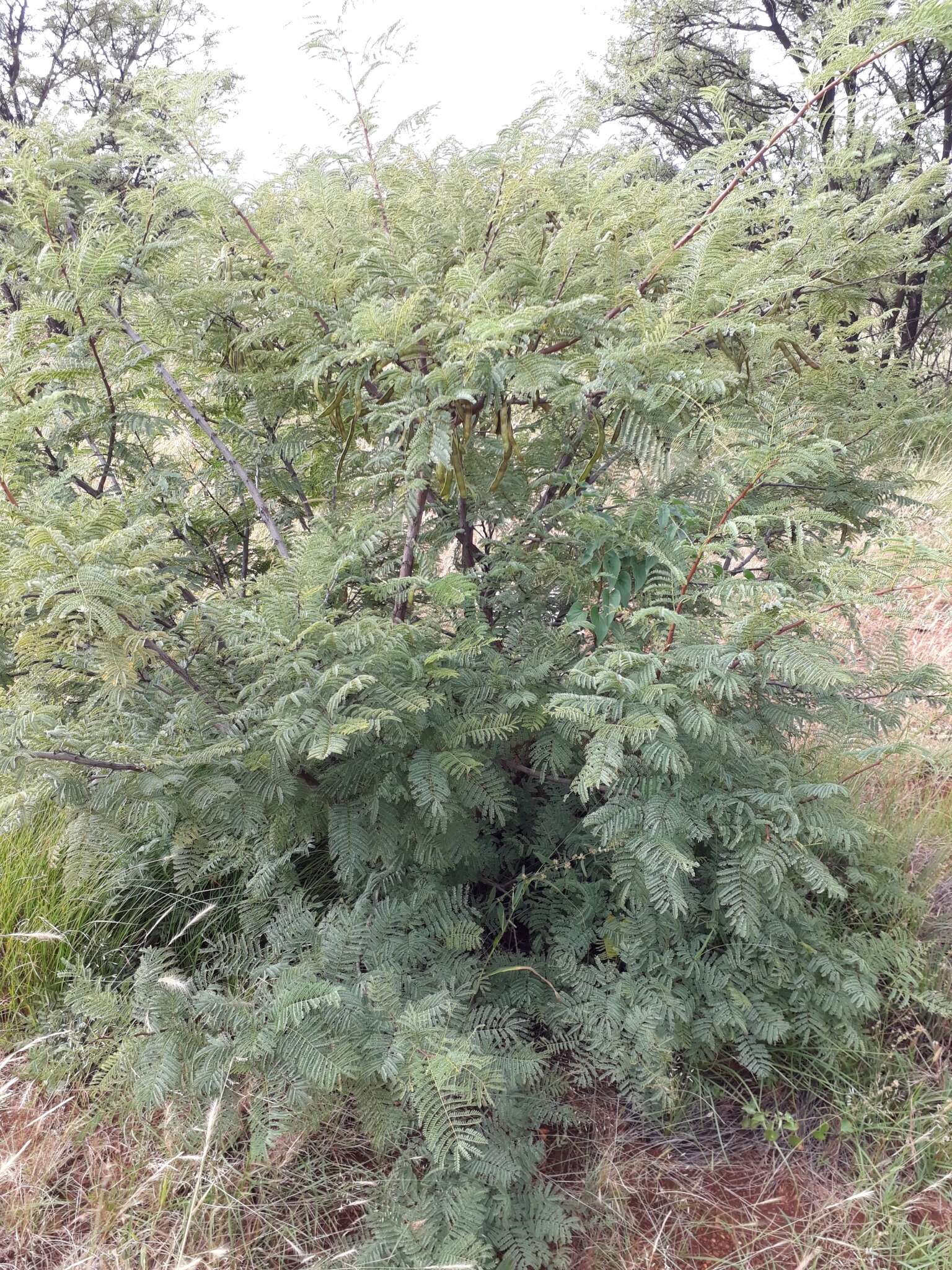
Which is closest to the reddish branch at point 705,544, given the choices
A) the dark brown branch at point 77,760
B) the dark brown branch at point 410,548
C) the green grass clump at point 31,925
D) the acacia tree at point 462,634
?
the acacia tree at point 462,634

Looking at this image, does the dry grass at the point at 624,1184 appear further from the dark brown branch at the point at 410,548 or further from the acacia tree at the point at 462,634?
the dark brown branch at the point at 410,548

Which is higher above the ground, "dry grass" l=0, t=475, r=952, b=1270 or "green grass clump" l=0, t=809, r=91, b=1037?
"green grass clump" l=0, t=809, r=91, b=1037

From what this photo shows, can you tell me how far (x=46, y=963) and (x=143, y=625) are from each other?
1.08 meters

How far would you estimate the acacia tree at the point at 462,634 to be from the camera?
1.42 meters

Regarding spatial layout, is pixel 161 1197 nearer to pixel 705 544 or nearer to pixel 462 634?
pixel 462 634

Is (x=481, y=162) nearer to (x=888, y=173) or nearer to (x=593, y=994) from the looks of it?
(x=593, y=994)

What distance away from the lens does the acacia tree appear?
1.42 m

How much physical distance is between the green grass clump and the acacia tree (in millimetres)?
109

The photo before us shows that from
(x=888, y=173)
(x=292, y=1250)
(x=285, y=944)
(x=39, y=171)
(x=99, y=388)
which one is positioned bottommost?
(x=292, y=1250)

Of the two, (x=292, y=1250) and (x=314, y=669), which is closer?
(x=314, y=669)

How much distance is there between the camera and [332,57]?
1668 millimetres

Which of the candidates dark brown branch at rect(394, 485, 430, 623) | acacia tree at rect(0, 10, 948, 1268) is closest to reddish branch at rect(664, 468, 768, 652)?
acacia tree at rect(0, 10, 948, 1268)

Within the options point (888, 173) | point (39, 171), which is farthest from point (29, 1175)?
point (888, 173)

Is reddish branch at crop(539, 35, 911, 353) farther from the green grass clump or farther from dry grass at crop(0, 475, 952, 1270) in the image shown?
the green grass clump
